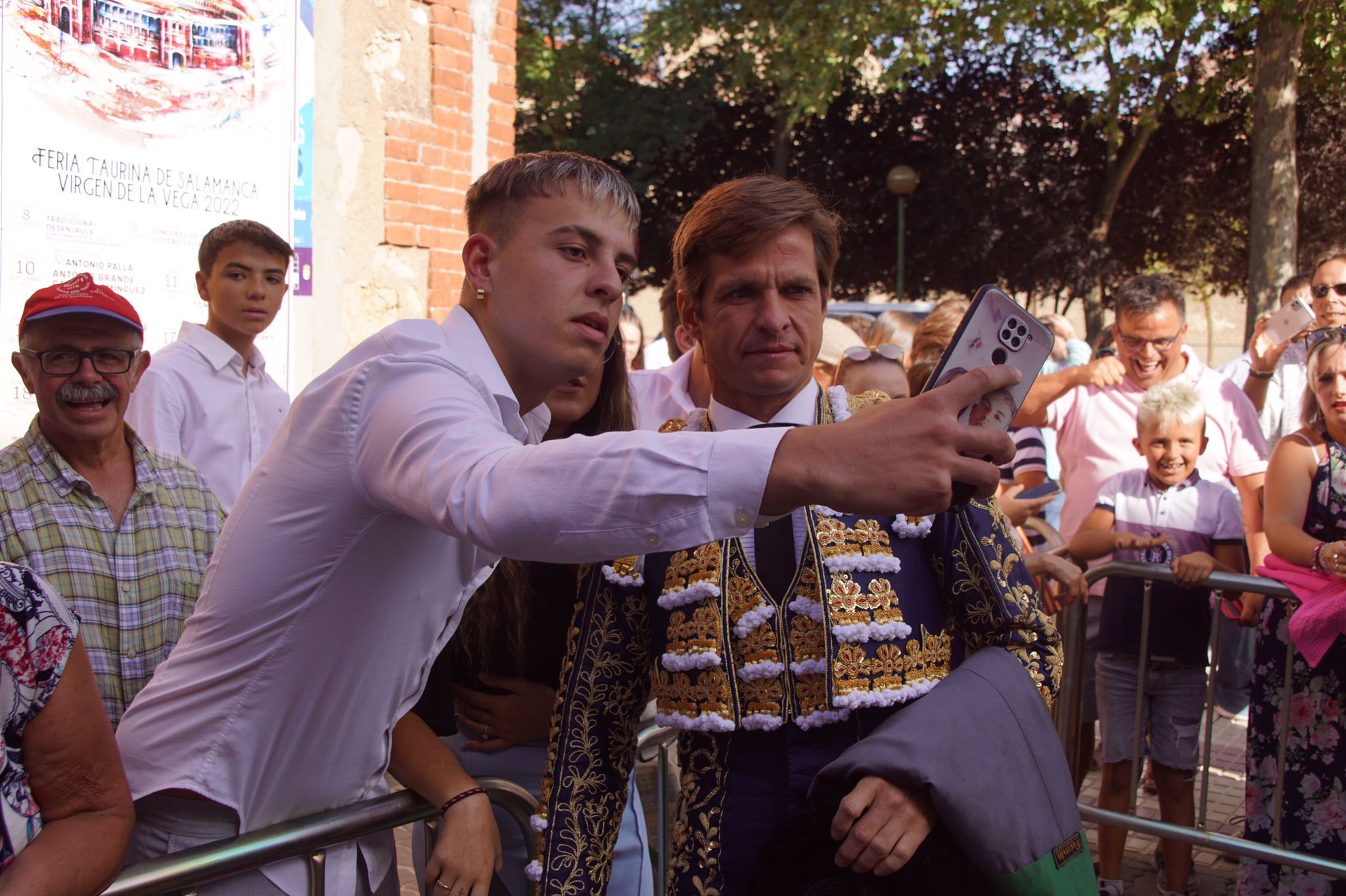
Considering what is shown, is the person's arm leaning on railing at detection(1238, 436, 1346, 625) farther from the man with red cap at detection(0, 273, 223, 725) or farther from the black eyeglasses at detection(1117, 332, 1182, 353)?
the man with red cap at detection(0, 273, 223, 725)

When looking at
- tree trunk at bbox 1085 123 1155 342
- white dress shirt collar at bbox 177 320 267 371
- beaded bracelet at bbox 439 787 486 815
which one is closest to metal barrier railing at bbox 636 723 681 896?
beaded bracelet at bbox 439 787 486 815

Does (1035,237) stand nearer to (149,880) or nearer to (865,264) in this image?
(865,264)

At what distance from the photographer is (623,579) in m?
2.03

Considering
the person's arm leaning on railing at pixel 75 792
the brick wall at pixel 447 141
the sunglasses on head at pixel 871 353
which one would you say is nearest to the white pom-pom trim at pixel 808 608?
the person's arm leaning on railing at pixel 75 792

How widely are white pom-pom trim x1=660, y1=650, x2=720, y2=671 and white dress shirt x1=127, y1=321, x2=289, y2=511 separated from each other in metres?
2.86

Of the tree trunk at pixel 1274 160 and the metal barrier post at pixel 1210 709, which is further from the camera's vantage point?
the tree trunk at pixel 1274 160

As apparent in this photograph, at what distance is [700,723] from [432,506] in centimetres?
80

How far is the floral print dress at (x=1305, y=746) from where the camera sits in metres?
3.81

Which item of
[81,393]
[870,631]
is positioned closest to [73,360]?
[81,393]

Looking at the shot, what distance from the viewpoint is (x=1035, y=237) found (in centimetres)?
2309

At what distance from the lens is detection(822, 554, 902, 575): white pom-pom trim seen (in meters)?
1.91

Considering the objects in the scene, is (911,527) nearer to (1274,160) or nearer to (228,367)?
(228,367)

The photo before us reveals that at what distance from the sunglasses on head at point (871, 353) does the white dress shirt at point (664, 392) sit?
63 centimetres

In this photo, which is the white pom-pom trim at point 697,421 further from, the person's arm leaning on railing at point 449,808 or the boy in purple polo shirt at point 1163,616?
the boy in purple polo shirt at point 1163,616
